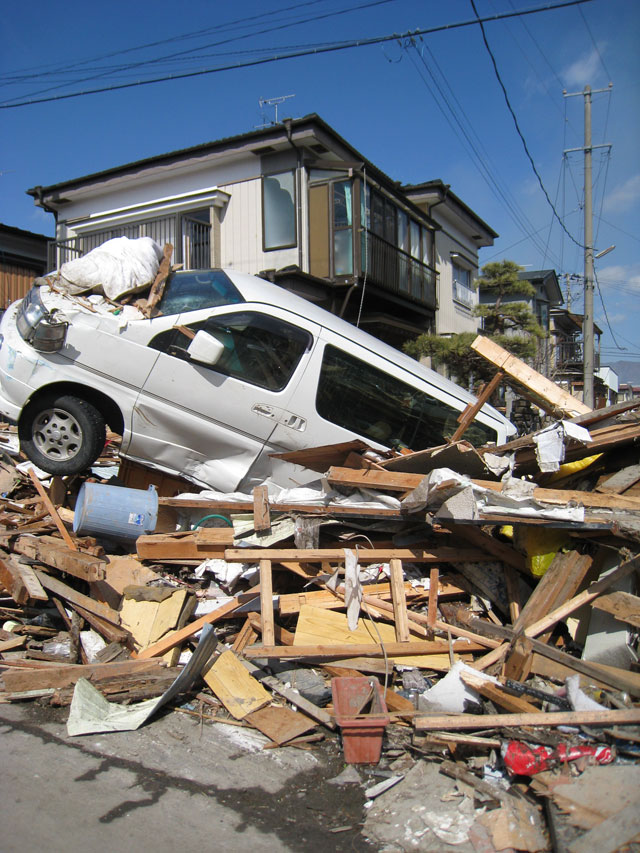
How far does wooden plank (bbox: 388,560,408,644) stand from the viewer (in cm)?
440

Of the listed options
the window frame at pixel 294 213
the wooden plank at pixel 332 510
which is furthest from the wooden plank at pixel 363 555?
the window frame at pixel 294 213

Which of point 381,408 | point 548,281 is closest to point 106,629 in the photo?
point 381,408

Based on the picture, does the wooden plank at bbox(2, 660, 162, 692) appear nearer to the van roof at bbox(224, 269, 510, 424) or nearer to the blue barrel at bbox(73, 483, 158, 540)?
the blue barrel at bbox(73, 483, 158, 540)

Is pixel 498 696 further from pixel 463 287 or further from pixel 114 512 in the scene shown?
pixel 463 287

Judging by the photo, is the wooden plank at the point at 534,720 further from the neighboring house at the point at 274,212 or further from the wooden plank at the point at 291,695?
the neighboring house at the point at 274,212

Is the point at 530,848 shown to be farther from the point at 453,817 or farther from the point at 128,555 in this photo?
the point at 128,555

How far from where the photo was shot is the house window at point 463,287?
21906 millimetres

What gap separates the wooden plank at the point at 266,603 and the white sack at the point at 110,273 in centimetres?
314

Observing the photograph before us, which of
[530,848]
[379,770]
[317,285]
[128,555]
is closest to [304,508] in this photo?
[128,555]

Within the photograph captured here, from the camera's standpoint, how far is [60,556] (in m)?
4.96

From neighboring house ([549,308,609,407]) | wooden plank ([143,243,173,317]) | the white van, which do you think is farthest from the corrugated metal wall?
neighboring house ([549,308,609,407])

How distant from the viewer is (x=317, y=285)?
46.6ft

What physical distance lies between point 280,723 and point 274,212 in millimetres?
12509

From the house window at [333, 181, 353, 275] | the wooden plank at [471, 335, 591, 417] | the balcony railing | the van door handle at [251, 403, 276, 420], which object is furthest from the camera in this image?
the balcony railing
